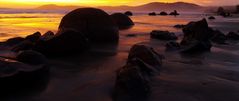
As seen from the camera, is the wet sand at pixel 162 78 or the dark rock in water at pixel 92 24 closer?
the wet sand at pixel 162 78

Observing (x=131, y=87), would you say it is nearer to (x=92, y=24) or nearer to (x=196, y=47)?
(x=196, y=47)

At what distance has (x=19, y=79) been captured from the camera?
434cm

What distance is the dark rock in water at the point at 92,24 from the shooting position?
943cm

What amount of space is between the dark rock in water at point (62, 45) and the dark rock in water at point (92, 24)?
1.95m

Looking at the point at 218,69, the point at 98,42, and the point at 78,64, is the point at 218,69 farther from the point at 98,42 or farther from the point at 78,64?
the point at 98,42

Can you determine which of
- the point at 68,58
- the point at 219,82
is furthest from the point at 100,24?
the point at 219,82

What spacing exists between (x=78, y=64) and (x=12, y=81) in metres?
1.91

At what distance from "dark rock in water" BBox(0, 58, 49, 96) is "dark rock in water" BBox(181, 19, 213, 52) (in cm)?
415

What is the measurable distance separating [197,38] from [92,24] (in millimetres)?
3092

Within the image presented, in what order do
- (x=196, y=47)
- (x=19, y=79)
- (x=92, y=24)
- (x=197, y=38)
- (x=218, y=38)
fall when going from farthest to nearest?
(x=218, y=38), (x=92, y=24), (x=197, y=38), (x=196, y=47), (x=19, y=79)

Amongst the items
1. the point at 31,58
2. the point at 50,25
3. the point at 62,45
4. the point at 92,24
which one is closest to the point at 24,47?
the point at 62,45

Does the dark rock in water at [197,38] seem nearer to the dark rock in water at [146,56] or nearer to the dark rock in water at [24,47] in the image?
the dark rock in water at [146,56]

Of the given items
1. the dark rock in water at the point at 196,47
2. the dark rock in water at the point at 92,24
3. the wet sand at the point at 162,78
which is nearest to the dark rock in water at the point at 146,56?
the wet sand at the point at 162,78

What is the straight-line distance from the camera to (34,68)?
15.5 ft
